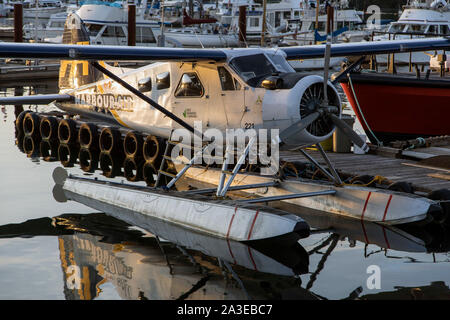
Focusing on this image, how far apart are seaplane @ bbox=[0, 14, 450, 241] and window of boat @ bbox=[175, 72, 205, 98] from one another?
2 cm

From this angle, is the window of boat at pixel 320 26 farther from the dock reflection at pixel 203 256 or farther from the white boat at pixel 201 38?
the dock reflection at pixel 203 256

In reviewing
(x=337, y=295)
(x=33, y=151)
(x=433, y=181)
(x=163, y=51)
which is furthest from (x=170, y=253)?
(x=33, y=151)

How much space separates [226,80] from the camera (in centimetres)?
1046

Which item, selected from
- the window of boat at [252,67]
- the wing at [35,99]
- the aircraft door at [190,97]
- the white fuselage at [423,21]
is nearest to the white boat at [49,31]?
the white fuselage at [423,21]

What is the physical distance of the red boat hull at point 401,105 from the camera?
1664 cm

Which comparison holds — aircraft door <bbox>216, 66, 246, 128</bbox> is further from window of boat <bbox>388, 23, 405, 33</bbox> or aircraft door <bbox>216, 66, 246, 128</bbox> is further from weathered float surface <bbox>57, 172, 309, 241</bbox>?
window of boat <bbox>388, 23, 405, 33</bbox>

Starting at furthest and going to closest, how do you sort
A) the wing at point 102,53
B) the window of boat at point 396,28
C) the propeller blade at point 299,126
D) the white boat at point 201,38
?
the white boat at point 201,38, the window of boat at point 396,28, the wing at point 102,53, the propeller blade at point 299,126

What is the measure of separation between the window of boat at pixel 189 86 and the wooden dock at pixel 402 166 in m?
2.99

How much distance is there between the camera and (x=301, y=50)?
12133 mm

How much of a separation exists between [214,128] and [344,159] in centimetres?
367

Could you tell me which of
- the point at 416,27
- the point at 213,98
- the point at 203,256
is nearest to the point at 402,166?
the point at 213,98

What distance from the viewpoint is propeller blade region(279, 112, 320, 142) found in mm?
9445

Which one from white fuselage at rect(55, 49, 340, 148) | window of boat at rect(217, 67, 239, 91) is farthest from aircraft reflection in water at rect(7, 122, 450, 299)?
window of boat at rect(217, 67, 239, 91)
